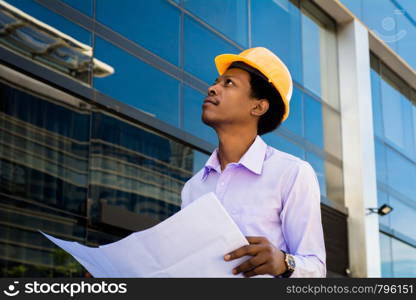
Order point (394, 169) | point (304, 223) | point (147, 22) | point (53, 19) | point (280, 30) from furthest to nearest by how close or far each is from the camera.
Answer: point (394, 169) < point (280, 30) < point (147, 22) < point (53, 19) < point (304, 223)

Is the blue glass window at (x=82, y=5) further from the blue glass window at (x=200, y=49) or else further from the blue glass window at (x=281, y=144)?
the blue glass window at (x=281, y=144)

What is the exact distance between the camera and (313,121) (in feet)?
50.8

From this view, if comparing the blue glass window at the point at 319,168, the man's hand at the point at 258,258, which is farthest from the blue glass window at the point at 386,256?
the man's hand at the point at 258,258

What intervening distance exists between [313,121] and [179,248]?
13.2 meters

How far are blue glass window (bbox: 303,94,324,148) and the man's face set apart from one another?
476 inches

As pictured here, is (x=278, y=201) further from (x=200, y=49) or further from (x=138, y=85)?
(x=200, y=49)

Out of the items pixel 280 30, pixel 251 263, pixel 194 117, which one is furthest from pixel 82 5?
pixel 251 263

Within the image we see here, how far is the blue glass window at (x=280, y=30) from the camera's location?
1383cm

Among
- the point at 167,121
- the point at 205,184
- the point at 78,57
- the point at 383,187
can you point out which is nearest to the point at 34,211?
the point at 78,57

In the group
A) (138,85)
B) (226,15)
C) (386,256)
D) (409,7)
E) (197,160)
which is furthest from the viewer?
(409,7)

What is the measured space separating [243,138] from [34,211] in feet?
18.9

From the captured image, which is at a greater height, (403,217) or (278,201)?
(403,217)

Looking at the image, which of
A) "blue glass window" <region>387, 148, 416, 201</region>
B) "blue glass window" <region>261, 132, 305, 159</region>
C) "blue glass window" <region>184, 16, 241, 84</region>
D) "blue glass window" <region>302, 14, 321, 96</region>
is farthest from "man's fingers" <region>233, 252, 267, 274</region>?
"blue glass window" <region>387, 148, 416, 201</region>

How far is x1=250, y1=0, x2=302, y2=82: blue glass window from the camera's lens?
45.4 ft
